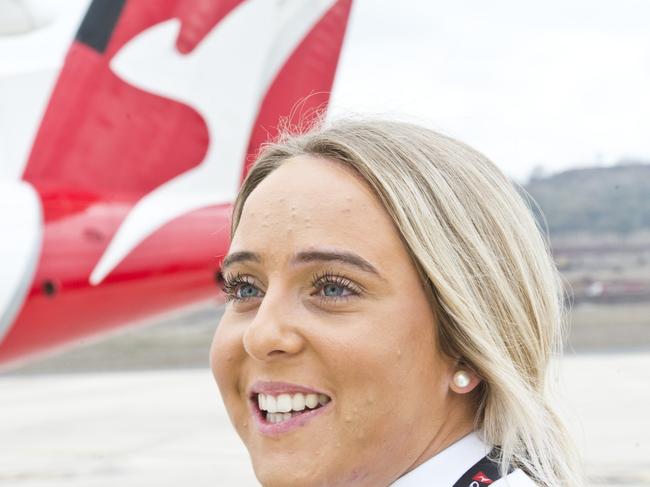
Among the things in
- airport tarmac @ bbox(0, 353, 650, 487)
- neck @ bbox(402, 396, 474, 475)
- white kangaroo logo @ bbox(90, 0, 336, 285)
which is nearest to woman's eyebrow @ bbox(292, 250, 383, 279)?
neck @ bbox(402, 396, 474, 475)

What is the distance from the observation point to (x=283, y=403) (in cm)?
117

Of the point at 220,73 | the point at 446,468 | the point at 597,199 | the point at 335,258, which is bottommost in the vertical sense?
the point at 597,199

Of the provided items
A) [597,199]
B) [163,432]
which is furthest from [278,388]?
[597,199]

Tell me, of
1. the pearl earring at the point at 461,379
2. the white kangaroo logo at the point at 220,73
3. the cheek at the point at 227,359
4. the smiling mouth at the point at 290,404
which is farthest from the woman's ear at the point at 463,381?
the white kangaroo logo at the point at 220,73

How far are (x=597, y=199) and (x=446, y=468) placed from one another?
2997 cm

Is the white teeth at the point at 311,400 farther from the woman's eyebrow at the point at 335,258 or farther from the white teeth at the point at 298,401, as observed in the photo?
the woman's eyebrow at the point at 335,258

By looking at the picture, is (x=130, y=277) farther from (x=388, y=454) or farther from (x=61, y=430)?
(x=61, y=430)

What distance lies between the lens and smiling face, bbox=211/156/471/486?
1.14 m

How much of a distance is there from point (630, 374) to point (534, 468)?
12.8m

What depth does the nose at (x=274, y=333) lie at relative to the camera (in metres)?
1.14

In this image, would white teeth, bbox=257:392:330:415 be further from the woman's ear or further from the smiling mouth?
the woman's ear

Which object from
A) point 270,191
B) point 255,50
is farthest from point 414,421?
point 255,50

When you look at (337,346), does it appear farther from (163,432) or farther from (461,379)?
(163,432)

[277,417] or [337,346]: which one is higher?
[337,346]
